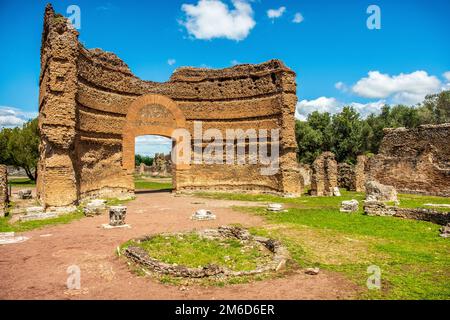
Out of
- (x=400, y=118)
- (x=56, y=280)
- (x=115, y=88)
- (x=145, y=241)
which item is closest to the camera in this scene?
(x=56, y=280)

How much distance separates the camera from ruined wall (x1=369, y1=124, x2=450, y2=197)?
18812 mm

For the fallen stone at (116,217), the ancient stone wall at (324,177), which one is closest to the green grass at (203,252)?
the fallen stone at (116,217)

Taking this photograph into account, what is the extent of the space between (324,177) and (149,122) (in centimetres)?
1151

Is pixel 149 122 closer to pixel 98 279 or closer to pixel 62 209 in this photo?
pixel 62 209

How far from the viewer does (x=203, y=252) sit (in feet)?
24.5

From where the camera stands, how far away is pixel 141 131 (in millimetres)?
20625

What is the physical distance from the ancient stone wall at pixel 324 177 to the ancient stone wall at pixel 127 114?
1.14 m

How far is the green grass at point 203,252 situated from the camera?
6.70 metres

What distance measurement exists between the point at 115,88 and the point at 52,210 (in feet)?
29.9

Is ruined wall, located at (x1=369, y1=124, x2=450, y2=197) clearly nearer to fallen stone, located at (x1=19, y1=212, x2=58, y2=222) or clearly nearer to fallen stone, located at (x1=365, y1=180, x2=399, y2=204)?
fallen stone, located at (x1=365, y1=180, x2=399, y2=204)

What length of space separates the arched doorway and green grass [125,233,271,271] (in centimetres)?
1184

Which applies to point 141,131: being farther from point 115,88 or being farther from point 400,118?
point 400,118

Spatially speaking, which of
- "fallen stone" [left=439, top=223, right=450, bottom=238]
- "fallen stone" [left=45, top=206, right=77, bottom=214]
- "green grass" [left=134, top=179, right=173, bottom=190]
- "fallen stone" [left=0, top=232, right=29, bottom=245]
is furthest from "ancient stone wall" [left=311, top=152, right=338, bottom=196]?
"fallen stone" [left=0, top=232, right=29, bottom=245]
